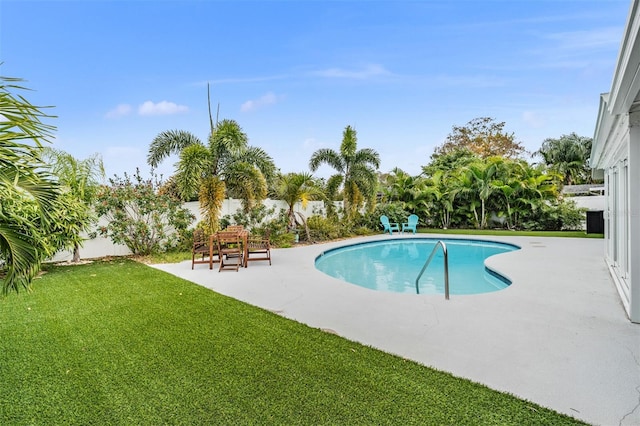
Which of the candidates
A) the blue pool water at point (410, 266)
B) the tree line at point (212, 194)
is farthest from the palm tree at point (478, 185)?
the blue pool water at point (410, 266)

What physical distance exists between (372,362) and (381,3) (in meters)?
10.3

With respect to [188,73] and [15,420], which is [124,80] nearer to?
[188,73]

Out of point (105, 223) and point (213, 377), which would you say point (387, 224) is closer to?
point (105, 223)

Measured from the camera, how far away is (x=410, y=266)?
1021cm

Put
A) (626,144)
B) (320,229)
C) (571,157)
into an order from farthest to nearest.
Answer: (571,157), (320,229), (626,144)

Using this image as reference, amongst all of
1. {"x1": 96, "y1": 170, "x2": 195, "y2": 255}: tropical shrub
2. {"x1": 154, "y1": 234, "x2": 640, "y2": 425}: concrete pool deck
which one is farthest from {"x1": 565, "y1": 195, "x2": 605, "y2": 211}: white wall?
{"x1": 96, "y1": 170, "x2": 195, "y2": 255}: tropical shrub

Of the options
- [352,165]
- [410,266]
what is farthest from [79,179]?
[352,165]

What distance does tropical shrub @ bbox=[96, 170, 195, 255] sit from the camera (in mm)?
9523

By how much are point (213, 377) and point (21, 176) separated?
215cm

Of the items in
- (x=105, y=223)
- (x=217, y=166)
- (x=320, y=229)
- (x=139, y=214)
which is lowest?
(x=320, y=229)

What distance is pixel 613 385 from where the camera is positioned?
2.76m

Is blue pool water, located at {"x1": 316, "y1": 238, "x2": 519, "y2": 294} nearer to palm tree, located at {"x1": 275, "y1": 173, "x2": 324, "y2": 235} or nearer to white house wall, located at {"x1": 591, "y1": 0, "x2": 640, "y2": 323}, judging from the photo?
white house wall, located at {"x1": 591, "y1": 0, "x2": 640, "y2": 323}

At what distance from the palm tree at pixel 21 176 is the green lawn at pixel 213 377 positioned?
1066 millimetres

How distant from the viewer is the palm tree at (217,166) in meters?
10.4
